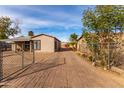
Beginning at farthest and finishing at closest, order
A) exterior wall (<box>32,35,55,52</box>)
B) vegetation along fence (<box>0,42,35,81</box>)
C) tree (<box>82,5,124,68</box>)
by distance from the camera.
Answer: exterior wall (<box>32,35,55,52</box>)
tree (<box>82,5,124,68</box>)
vegetation along fence (<box>0,42,35,81</box>)

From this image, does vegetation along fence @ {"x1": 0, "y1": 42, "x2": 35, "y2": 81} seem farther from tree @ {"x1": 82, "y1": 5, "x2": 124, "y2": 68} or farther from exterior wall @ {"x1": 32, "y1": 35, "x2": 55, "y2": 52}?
exterior wall @ {"x1": 32, "y1": 35, "x2": 55, "y2": 52}

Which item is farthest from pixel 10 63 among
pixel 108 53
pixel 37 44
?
pixel 37 44

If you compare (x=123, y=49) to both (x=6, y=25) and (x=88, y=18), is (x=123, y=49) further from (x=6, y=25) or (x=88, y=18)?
(x=6, y=25)

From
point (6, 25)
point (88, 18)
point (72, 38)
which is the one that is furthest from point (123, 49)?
point (6, 25)

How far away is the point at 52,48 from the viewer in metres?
33.1

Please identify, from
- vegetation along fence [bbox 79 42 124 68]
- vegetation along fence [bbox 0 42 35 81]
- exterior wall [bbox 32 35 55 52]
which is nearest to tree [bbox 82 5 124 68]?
vegetation along fence [bbox 79 42 124 68]

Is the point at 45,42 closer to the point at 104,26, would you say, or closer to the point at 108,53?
the point at 104,26

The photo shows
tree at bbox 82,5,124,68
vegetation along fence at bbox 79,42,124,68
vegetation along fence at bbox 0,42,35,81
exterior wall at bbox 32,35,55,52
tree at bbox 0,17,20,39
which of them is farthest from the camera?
tree at bbox 0,17,20,39

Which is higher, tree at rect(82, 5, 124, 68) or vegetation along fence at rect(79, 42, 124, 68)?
tree at rect(82, 5, 124, 68)

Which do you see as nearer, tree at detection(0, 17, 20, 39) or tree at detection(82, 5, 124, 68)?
tree at detection(82, 5, 124, 68)

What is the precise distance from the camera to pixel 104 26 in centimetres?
1187

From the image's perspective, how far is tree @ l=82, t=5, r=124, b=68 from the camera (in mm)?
11391
